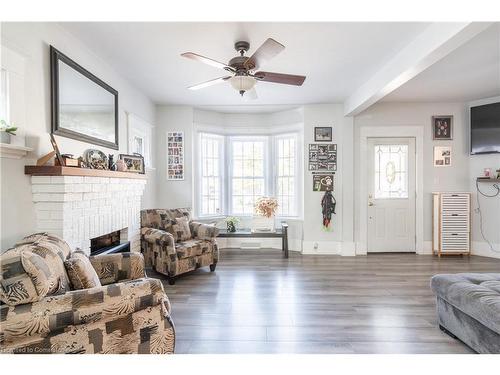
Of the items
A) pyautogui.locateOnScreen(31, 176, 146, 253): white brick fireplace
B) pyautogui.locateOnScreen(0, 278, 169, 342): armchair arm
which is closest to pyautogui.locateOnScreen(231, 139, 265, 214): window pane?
pyautogui.locateOnScreen(31, 176, 146, 253): white brick fireplace

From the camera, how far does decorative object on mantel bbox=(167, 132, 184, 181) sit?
488cm

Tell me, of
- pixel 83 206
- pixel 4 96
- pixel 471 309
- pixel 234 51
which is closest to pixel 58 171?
pixel 83 206

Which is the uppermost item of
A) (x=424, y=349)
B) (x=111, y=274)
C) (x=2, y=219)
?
(x=2, y=219)

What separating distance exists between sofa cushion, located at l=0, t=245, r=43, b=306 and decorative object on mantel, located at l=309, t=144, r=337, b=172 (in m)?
4.29

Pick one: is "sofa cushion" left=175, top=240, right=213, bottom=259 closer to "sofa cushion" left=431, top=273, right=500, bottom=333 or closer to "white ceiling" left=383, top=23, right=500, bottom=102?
"sofa cushion" left=431, top=273, right=500, bottom=333

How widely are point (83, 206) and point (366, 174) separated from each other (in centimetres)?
440

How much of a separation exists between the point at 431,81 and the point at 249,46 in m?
2.78

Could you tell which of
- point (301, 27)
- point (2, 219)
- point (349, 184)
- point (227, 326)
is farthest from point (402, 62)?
point (2, 219)

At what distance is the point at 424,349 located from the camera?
2016mm

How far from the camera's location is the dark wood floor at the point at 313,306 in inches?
82.3

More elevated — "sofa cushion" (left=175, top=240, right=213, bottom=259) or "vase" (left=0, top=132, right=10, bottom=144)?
"vase" (left=0, top=132, right=10, bottom=144)

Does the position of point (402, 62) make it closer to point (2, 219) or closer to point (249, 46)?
point (249, 46)

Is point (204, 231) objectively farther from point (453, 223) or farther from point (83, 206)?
point (453, 223)

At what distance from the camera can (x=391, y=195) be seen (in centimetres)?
485
